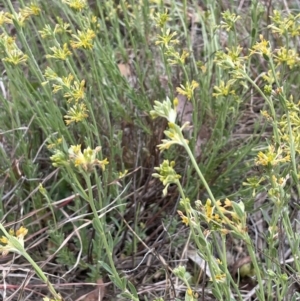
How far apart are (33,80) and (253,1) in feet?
3.38

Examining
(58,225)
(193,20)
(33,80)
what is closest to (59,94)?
(33,80)

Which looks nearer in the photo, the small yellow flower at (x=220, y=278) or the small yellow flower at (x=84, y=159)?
the small yellow flower at (x=84, y=159)

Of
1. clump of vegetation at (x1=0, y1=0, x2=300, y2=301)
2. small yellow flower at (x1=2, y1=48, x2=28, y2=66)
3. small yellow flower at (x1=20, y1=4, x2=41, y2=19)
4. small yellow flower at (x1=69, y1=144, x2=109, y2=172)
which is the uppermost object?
small yellow flower at (x1=20, y1=4, x2=41, y2=19)

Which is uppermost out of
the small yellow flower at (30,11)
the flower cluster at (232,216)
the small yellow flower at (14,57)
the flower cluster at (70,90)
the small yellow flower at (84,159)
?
the small yellow flower at (30,11)

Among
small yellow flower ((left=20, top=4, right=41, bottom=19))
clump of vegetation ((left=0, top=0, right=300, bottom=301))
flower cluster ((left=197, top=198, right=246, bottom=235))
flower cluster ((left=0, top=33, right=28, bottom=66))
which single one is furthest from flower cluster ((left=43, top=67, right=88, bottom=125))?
flower cluster ((left=197, top=198, right=246, bottom=235))

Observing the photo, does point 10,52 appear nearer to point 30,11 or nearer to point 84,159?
point 30,11

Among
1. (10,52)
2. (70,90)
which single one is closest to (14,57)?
(10,52)

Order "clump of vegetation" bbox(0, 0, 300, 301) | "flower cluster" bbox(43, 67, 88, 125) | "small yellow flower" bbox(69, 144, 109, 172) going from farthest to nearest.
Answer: "clump of vegetation" bbox(0, 0, 300, 301) → "flower cluster" bbox(43, 67, 88, 125) → "small yellow flower" bbox(69, 144, 109, 172)

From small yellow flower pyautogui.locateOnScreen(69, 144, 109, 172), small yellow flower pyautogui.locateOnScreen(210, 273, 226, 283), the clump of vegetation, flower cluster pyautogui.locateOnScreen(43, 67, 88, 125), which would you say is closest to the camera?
small yellow flower pyautogui.locateOnScreen(69, 144, 109, 172)

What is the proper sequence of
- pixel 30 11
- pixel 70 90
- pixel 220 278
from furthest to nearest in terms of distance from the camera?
pixel 30 11, pixel 70 90, pixel 220 278

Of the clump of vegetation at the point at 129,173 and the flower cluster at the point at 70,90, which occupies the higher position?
the flower cluster at the point at 70,90

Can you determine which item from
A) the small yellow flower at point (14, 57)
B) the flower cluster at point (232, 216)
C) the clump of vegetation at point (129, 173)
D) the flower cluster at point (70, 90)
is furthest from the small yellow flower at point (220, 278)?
the small yellow flower at point (14, 57)

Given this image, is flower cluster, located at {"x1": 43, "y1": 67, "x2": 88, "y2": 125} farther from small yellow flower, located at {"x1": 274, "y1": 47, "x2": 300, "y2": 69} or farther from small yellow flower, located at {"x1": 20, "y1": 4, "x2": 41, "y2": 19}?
small yellow flower, located at {"x1": 274, "y1": 47, "x2": 300, "y2": 69}

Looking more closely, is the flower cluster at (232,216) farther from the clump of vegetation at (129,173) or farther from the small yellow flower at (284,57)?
the small yellow flower at (284,57)
